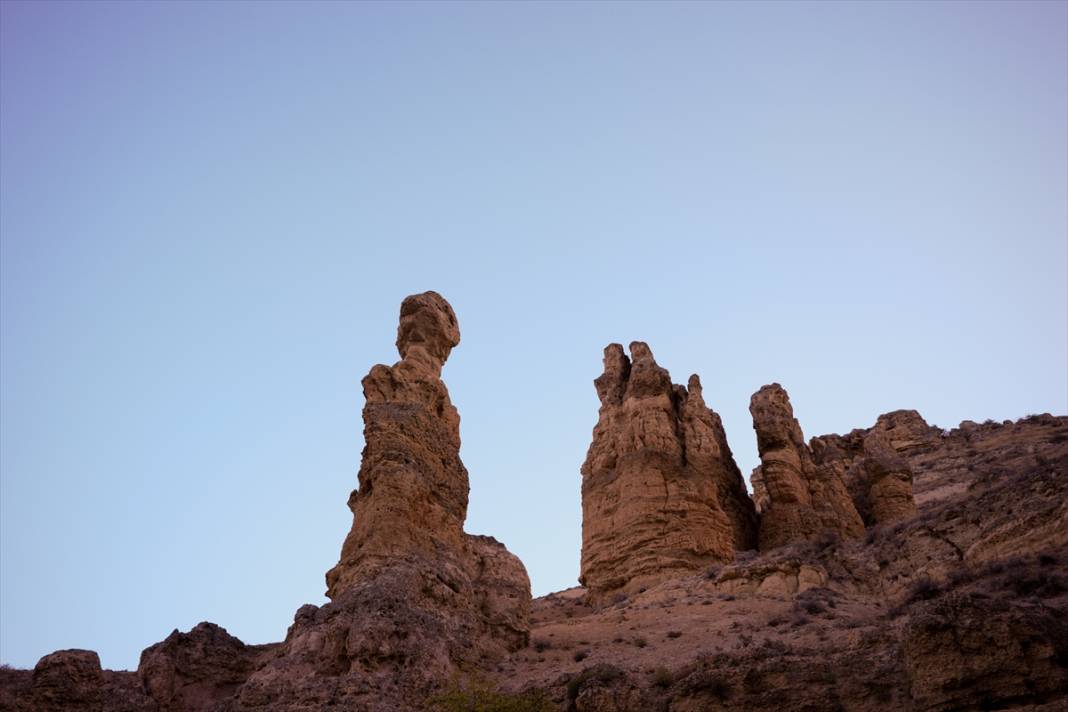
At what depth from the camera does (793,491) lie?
41438mm

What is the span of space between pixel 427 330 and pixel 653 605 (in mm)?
12447

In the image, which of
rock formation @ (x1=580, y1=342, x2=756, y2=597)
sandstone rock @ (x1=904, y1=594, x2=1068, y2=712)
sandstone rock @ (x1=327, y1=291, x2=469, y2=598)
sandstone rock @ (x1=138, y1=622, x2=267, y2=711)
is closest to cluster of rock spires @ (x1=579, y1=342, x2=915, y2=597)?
rock formation @ (x1=580, y1=342, x2=756, y2=597)

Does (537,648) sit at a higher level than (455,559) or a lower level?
lower

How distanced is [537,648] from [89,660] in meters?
11.9

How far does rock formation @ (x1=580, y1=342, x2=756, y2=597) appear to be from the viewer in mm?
39000

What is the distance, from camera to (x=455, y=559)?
2828cm

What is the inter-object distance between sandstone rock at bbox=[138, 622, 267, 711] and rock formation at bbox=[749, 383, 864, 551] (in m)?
22.8

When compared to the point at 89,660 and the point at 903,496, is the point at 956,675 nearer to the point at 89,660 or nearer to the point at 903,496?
the point at 89,660

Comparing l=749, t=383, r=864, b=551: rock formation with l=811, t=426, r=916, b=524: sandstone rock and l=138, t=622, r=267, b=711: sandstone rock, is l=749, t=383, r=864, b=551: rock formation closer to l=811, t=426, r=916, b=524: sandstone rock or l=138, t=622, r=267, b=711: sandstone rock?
l=811, t=426, r=916, b=524: sandstone rock

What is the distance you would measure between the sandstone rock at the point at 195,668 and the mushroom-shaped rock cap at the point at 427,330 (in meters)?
11.4

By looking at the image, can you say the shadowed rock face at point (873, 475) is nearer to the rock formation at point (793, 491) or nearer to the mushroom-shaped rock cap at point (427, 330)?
the rock formation at point (793, 491)

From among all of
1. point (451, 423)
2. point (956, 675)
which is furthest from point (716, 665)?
point (451, 423)

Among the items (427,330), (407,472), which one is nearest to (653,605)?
(407,472)

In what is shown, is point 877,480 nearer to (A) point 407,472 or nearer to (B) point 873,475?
(B) point 873,475
